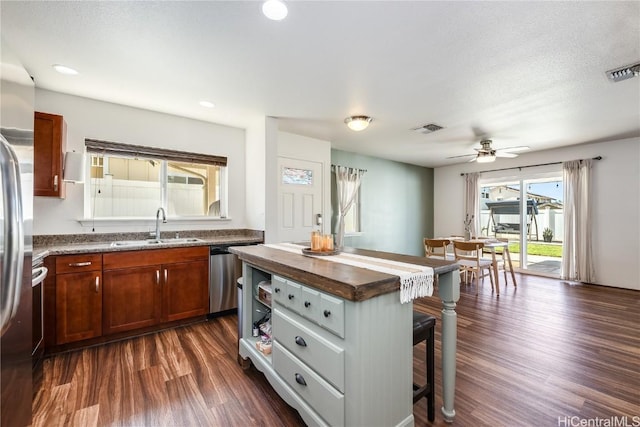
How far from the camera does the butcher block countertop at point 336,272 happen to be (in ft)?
3.90

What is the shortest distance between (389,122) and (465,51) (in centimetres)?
162

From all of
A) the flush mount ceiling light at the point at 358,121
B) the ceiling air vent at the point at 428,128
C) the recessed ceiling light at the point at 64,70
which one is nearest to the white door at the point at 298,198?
the flush mount ceiling light at the point at 358,121

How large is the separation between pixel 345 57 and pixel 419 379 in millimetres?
2485

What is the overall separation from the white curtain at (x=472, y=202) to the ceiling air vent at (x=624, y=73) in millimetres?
3897

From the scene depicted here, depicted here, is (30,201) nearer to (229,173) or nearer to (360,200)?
(229,173)

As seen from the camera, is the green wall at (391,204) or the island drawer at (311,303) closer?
the island drawer at (311,303)

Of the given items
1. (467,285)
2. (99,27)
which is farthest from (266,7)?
(467,285)

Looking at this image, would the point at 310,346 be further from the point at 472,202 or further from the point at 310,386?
the point at 472,202

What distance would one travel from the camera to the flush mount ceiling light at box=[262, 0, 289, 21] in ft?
5.15

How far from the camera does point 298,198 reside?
424cm

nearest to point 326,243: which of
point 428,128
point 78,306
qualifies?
point 78,306

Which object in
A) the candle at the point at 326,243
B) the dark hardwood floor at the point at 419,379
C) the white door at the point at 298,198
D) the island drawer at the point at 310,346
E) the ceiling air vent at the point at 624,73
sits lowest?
the dark hardwood floor at the point at 419,379

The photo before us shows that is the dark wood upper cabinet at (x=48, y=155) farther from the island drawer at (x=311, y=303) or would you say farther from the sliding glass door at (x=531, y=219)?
the sliding glass door at (x=531, y=219)

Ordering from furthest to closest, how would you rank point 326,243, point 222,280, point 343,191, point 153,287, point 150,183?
point 343,191
point 150,183
point 222,280
point 153,287
point 326,243
